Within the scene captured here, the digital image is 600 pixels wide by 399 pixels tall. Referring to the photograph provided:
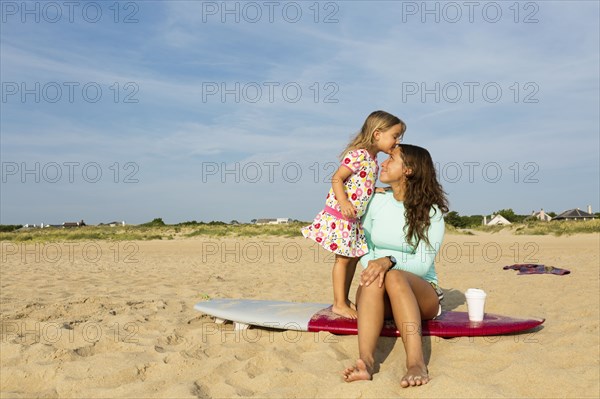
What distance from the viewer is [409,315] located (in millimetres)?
3168

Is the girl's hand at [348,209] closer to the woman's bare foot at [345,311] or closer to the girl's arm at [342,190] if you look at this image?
the girl's arm at [342,190]

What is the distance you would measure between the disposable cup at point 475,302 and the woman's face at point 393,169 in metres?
1.01

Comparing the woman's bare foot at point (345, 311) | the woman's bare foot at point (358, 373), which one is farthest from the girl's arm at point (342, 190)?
the woman's bare foot at point (358, 373)

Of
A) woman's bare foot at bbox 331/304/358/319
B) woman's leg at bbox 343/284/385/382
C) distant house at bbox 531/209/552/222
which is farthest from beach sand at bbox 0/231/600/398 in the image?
distant house at bbox 531/209/552/222

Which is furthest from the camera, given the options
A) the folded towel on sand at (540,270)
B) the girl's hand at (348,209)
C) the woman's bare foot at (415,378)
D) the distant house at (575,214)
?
the distant house at (575,214)

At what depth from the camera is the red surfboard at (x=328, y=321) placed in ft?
12.6

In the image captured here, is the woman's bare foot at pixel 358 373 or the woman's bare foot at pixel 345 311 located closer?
the woman's bare foot at pixel 358 373

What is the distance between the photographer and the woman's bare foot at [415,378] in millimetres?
2840

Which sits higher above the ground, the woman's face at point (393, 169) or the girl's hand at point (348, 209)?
the woman's face at point (393, 169)

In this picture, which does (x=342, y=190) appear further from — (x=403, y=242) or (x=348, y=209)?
(x=403, y=242)

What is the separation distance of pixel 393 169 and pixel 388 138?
16.2 inches

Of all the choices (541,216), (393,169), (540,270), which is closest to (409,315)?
(393,169)

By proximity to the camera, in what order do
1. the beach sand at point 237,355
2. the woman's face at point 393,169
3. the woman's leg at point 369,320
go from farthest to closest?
the woman's face at point 393,169, the woman's leg at point 369,320, the beach sand at point 237,355

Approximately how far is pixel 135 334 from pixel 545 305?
4312mm
